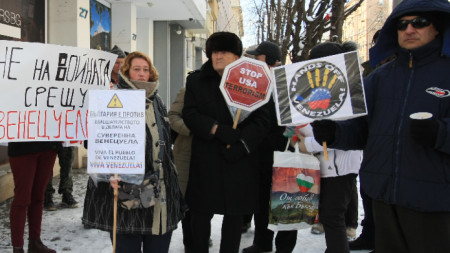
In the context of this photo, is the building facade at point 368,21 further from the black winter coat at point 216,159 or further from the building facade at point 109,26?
the black winter coat at point 216,159

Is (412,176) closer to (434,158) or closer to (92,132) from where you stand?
(434,158)

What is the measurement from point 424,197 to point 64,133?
8.28ft

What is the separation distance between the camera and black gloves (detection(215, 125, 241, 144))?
8.77 ft

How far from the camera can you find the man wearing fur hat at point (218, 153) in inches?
108

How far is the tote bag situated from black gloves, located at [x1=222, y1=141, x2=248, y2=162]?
0.35m

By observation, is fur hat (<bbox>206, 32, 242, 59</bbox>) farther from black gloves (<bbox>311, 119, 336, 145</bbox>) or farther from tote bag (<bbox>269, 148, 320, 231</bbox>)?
black gloves (<bbox>311, 119, 336, 145</bbox>)

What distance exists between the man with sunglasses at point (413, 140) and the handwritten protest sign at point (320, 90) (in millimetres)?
137

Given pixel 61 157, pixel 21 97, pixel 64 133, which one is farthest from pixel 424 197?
pixel 61 157

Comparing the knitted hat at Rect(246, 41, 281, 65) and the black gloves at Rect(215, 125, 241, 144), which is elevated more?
the knitted hat at Rect(246, 41, 281, 65)

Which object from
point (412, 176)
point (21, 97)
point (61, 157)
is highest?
point (21, 97)

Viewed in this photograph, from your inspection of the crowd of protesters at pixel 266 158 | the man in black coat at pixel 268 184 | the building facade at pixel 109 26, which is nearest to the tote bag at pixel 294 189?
the crowd of protesters at pixel 266 158

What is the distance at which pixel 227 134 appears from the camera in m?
2.67

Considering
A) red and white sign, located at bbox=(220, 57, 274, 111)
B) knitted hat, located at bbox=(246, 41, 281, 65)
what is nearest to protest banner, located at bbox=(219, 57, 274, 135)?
red and white sign, located at bbox=(220, 57, 274, 111)

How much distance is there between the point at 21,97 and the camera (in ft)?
9.49
